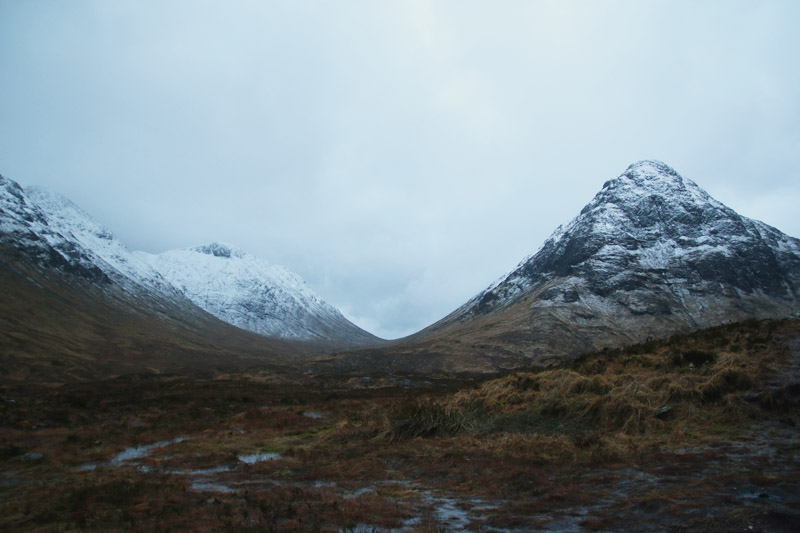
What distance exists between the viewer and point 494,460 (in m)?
12.1

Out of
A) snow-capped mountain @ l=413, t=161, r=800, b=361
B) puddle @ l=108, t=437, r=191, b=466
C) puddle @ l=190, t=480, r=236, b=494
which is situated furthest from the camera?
snow-capped mountain @ l=413, t=161, r=800, b=361

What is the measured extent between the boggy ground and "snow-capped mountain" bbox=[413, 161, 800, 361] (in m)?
91.1

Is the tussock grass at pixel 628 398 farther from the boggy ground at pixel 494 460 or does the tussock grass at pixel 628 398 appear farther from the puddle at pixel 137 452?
the puddle at pixel 137 452

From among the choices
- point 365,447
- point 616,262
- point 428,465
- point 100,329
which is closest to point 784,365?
point 428,465

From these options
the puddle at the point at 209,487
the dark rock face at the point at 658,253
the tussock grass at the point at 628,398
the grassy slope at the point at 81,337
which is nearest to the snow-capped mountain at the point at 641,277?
the dark rock face at the point at 658,253

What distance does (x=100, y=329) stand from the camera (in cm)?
13488

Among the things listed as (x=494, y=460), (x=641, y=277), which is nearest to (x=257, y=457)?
(x=494, y=460)

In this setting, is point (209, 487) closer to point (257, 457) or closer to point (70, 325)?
point (257, 457)

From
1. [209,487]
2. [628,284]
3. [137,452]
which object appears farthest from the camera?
[628,284]

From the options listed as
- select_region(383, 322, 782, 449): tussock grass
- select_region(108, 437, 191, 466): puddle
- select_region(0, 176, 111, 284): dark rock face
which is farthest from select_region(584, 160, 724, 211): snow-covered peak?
select_region(0, 176, 111, 284): dark rock face

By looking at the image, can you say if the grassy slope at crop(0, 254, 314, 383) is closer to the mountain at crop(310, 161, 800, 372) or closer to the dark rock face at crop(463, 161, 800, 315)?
the mountain at crop(310, 161, 800, 372)

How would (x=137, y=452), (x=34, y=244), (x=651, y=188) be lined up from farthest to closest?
1. (x=651, y=188)
2. (x=34, y=244)
3. (x=137, y=452)

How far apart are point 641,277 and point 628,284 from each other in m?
6.53

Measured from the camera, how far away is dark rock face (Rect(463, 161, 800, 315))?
134875 millimetres
